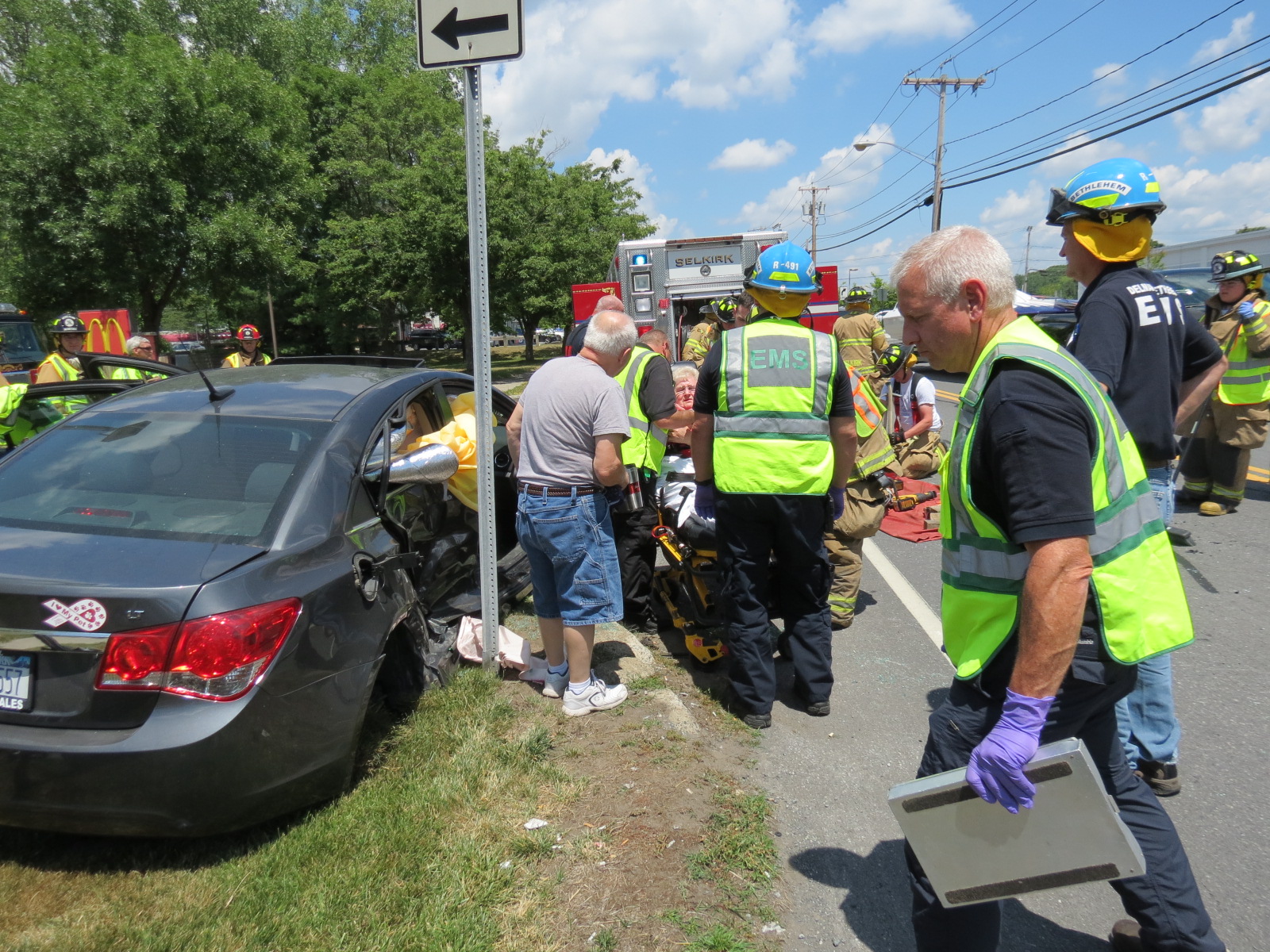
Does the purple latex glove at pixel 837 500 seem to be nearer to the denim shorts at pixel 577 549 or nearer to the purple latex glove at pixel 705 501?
the purple latex glove at pixel 705 501

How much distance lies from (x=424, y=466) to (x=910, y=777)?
2330 mm

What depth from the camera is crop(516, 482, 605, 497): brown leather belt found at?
12.6 ft

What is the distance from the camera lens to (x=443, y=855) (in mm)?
2801

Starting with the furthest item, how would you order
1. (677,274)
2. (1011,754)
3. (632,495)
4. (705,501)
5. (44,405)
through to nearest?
(677,274)
(44,405)
(632,495)
(705,501)
(1011,754)

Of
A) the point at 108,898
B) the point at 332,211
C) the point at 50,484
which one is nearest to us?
the point at 108,898

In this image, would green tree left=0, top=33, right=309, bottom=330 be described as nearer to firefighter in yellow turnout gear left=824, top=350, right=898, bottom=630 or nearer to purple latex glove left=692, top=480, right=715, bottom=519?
purple latex glove left=692, top=480, right=715, bottom=519

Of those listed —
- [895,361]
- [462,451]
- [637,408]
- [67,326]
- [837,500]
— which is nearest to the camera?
[837,500]

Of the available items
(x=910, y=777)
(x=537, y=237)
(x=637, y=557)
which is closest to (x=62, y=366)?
(x=637, y=557)

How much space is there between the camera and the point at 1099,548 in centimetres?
193

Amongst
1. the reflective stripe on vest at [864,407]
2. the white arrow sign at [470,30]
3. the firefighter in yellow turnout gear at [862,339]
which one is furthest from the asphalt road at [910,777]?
the firefighter in yellow turnout gear at [862,339]

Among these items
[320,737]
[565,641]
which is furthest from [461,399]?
[320,737]

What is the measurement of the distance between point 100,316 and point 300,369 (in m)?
15.1

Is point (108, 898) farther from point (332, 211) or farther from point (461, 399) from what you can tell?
point (332, 211)

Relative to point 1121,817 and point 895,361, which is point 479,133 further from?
point 895,361
